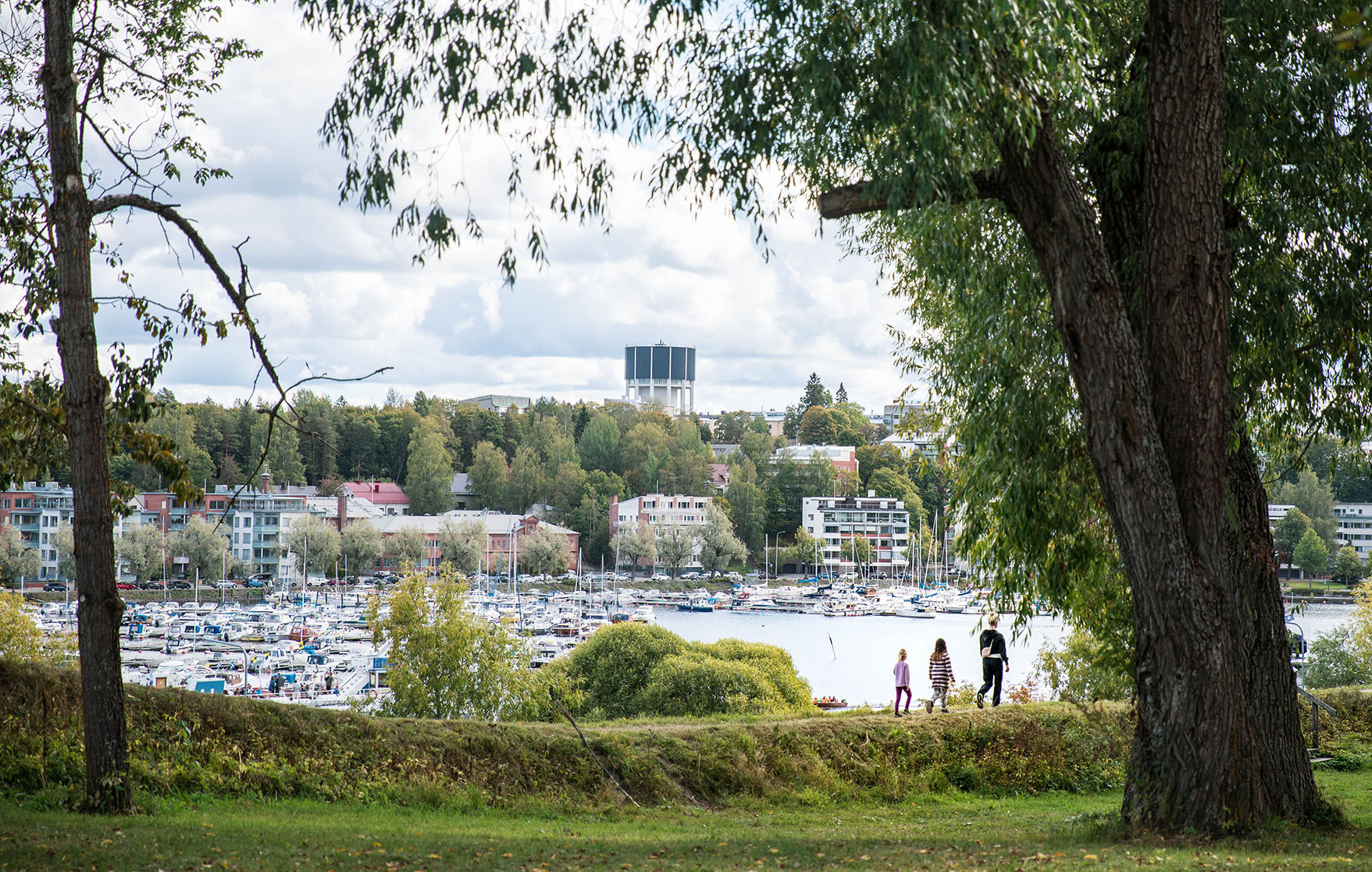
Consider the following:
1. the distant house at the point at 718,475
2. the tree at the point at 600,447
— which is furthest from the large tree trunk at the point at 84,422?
the tree at the point at 600,447

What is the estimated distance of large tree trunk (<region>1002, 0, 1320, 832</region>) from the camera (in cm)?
685

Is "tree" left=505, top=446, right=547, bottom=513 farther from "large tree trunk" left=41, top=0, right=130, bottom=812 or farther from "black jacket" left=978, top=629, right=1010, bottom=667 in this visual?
"large tree trunk" left=41, top=0, right=130, bottom=812

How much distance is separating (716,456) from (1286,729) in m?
113

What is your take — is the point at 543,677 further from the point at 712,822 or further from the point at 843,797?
the point at 712,822

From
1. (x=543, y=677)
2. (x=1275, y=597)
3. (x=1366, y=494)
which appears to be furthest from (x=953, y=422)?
(x=1366, y=494)

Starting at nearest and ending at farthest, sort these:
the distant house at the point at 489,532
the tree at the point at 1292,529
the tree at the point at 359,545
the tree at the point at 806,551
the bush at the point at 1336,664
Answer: the bush at the point at 1336,664 < the tree at the point at 1292,529 < the tree at the point at 359,545 < the distant house at the point at 489,532 < the tree at the point at 806,551

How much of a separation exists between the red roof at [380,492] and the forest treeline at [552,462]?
1130 mm

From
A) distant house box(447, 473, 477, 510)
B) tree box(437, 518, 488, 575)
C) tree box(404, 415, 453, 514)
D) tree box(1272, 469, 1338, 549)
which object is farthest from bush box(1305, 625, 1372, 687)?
distant house box(447, 473, 477, 510)

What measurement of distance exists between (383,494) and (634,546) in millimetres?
25600

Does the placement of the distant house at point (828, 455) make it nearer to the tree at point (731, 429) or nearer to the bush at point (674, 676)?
the tree at point (731, 429)

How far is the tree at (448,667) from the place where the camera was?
20.9m

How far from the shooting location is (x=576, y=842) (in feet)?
25.4

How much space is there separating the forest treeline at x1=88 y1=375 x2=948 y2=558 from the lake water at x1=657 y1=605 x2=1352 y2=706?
24346mm

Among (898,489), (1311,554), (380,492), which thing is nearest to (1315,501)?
(1311,554)
